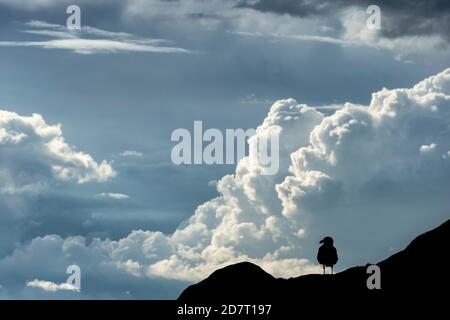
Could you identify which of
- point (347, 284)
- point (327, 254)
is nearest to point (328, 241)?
point (327, 254)

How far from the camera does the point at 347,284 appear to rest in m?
83.1

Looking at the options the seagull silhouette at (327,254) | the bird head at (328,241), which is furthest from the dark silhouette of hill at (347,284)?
the bird head at (328,241)

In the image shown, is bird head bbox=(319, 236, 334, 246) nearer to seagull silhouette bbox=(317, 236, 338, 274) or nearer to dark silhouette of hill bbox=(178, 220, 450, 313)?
seagull silhouette bbox=(317, 236, 338, 274)

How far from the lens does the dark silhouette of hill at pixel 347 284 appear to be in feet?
268

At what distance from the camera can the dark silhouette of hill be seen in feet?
268

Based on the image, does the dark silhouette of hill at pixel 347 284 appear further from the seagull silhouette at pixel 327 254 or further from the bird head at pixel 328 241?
the bird head at pixel 328 241

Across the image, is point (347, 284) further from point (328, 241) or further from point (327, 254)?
point (328, 241)

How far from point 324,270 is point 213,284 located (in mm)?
12620

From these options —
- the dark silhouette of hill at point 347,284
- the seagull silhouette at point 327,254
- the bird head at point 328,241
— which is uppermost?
the bird head at point 328,241

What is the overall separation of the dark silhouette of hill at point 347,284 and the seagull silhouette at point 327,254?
6.82ft
